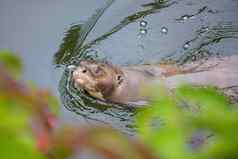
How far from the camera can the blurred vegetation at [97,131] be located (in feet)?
1.56

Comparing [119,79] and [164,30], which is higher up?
[119,79]

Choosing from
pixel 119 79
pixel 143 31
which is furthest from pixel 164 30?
pixel 119 79

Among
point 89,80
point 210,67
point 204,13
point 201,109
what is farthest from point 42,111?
point 204,13

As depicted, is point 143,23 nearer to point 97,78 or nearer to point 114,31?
point 114,31

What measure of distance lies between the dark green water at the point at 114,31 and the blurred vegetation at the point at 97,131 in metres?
3.19

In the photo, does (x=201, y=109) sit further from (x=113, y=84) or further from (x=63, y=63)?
(x=63, y=63)

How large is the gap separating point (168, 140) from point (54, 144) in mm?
104

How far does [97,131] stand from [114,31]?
156 inches

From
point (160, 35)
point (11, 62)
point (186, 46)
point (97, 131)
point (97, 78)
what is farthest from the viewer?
point (160, 35)

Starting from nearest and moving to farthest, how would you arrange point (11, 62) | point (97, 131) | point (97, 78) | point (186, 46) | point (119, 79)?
point (97, 131) < point (11, 62) < point (97, 78) < point (119, 79) < point (186, 46)

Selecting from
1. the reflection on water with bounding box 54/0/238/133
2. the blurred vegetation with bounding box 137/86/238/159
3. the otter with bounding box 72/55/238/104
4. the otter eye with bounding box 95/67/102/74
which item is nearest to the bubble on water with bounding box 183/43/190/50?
the reflection on water with bounding box 54/0/238/133

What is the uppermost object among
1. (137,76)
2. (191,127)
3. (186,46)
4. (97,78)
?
(191,127)

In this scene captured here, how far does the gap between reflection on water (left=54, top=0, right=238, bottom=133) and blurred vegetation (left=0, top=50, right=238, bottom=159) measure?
3289 millimetres

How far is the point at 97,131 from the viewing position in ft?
1.58
